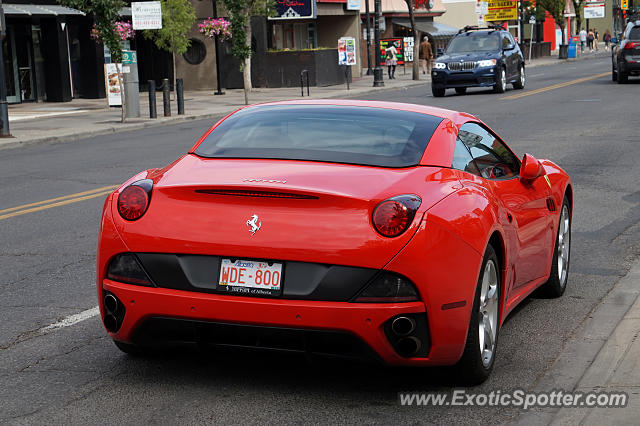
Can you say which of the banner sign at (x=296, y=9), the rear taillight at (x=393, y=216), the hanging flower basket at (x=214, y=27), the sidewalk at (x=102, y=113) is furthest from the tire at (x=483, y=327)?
the banner sign at (x=296, y=9)

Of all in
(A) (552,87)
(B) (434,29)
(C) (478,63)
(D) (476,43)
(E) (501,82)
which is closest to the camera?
(C) (478,63)

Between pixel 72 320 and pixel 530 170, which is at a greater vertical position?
pixel 530 170

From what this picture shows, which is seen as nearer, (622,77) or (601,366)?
(601,366)

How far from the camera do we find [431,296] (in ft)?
15.4

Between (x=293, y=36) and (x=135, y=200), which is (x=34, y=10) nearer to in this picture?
(x=293, y=36)

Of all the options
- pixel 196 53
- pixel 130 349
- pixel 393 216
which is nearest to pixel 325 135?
pixel 393 216

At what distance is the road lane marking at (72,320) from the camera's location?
641cm

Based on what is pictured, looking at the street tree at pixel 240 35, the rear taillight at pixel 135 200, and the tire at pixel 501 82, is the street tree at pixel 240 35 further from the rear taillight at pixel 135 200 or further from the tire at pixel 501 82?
the rear taillight at pixel 135 200

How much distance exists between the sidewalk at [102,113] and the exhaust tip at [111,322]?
1768 cm

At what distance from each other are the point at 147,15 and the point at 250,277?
2721 centimetres

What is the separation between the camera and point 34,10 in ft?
117

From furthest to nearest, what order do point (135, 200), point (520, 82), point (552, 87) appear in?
point (520, 82) < point (552, 87) < point (135, 200)

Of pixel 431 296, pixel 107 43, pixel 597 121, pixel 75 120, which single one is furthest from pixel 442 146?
pixel 75 120

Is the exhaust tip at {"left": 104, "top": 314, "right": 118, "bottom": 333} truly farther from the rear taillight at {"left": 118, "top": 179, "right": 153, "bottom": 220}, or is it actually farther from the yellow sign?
the yellow sign
